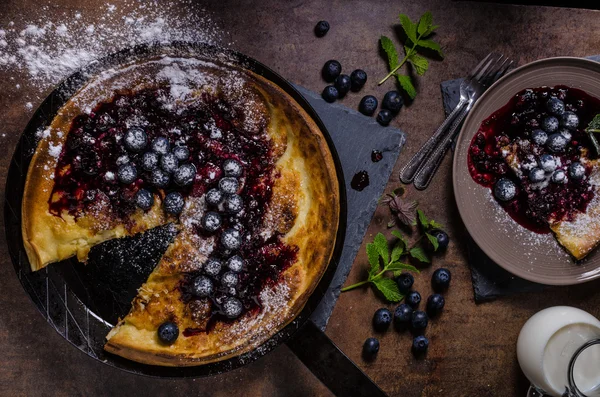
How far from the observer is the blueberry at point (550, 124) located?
2814mm

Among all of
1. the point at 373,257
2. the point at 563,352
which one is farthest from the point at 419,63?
the point at 563,352

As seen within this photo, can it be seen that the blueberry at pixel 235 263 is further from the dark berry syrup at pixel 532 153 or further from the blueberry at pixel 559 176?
the blueberry at pixel 559 176

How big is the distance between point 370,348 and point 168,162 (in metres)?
1.30

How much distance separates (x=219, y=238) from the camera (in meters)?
2.61

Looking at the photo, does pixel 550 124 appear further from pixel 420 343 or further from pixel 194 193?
pixel 194 193

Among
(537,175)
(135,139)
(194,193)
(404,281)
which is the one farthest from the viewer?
(404,281)

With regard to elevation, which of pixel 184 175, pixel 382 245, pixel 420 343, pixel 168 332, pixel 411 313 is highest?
pixel 184 175

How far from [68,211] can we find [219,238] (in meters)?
0.64

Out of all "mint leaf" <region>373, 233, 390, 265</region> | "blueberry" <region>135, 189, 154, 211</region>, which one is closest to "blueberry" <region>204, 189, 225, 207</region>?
"blueberry" <region>135, 189, 154, 211</region>

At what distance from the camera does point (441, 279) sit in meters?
2.89

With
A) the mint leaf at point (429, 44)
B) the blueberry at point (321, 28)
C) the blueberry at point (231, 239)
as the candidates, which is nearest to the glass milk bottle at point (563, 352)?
the mint leaf at point (429, 44)

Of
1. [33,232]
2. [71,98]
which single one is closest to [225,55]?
[71,98]

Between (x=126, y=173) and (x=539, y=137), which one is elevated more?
(x=126, y=173)

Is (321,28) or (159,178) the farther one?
(321,28)
